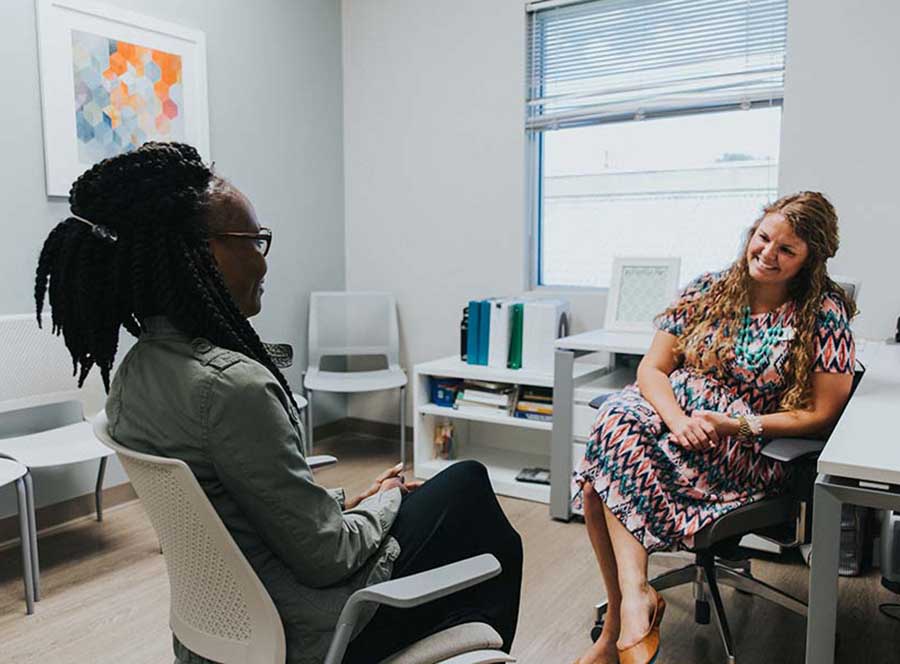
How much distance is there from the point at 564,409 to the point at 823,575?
5.23 feet

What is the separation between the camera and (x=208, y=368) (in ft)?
3.60

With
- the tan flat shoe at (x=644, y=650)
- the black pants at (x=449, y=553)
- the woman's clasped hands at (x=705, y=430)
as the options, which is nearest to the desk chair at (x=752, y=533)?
the woman's clasped hands at (x=705, y=430)

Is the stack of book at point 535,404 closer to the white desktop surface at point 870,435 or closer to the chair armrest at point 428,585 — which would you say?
the white desktop surface at point 870,435

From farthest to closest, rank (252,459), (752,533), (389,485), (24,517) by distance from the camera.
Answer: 1. (24,517)
2. (752,533)
3. (389,485)
4. (252,459)

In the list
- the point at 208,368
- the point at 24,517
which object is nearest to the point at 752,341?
the point at 208,368

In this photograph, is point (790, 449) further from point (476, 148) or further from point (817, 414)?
point (476, 148)

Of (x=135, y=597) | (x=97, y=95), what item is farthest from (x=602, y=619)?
(x=97, y=95)

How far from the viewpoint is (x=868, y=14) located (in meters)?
2.88

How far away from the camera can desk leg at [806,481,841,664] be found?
4.67 ft

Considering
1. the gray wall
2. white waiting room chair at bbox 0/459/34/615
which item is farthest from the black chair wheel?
the gray wall

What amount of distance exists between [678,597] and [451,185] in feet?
7.52

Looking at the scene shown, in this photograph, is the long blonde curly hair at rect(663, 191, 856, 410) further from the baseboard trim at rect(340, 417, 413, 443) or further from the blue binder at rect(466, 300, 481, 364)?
the baseboard trim at rect(340, 417, 413, 443)

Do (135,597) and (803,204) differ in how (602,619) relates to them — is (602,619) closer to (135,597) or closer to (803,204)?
(803,204)

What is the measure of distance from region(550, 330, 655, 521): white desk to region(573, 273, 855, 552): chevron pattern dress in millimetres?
827
